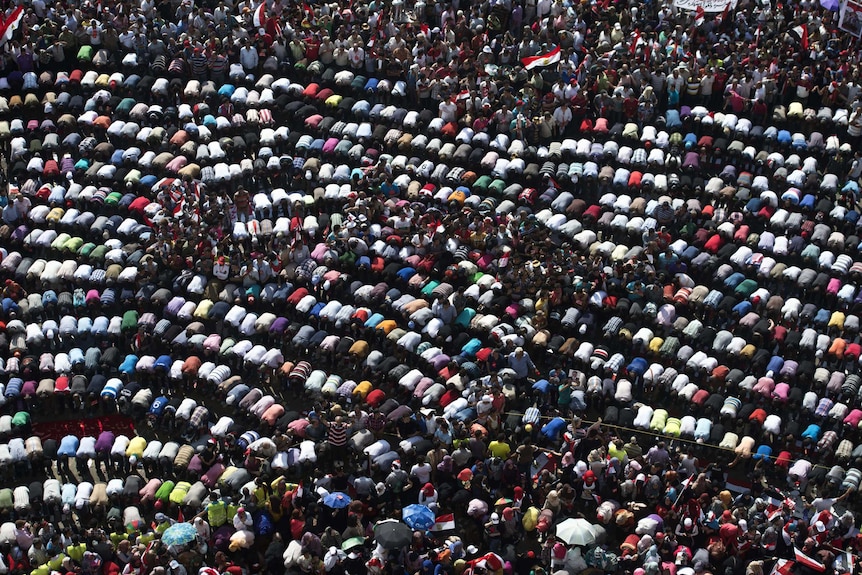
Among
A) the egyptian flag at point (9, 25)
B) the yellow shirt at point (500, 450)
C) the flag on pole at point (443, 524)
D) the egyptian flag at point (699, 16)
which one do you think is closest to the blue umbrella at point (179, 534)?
the flag on pole at point (443, 524)

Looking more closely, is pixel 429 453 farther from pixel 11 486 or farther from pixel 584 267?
pixel 11 486

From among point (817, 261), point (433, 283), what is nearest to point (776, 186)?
point (817, 261)

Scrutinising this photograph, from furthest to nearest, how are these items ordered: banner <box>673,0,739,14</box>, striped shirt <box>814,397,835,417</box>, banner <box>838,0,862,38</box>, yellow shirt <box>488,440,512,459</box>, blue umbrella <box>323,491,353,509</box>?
banner <box>673,0,739,14</box> → banner <box>838,0,862,38</box> → striped shirt <box>814,397,835,417</box> → yellow shirt <box>488,440,512,459</box> → blue umbrella <box>323,491,353,509</box>

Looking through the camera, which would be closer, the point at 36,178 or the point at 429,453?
the point at 429,453

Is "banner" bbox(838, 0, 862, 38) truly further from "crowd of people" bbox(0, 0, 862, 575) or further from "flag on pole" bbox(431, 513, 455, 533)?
"flag on pole" bbox(431, 513, 455, 533)

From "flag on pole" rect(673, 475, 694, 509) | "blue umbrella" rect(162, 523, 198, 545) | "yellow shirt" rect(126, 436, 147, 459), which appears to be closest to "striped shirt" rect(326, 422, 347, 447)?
"blue umbrella" rect(162, 523, 198, 545)
